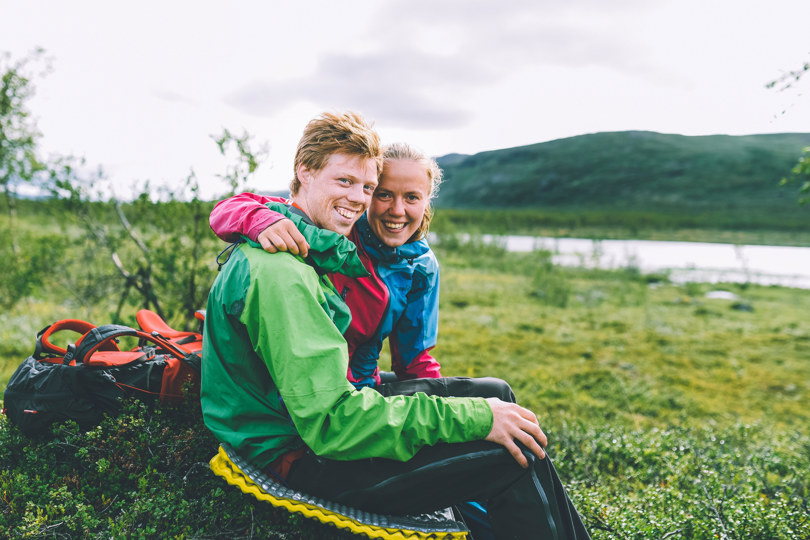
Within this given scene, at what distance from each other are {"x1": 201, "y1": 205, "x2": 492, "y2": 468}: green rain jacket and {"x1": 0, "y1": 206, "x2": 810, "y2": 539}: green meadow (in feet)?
2.00

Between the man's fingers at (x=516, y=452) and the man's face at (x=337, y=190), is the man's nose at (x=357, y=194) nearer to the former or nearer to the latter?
the man's face at (x=337, y=190)

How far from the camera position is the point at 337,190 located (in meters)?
2.32

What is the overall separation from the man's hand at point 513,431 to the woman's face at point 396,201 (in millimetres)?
1294

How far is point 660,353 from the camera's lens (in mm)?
11195

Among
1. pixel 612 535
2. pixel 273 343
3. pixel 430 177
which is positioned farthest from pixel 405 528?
pixel 430 177

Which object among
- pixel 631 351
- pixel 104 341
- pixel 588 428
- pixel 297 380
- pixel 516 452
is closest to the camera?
pixel 297 380

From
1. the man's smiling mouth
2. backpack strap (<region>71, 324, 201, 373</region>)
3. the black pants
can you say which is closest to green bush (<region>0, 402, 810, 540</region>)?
backpack strap (<region>71, 324, 201, 373</region>)

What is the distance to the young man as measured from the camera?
1766mm

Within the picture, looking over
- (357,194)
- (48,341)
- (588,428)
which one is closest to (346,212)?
(357,194)

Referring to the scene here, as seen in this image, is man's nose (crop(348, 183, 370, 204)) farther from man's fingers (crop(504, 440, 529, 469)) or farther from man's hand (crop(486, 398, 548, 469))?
man's fingers (crop(504, 440, 529, 469))

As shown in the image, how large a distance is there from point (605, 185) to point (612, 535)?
7350 inches

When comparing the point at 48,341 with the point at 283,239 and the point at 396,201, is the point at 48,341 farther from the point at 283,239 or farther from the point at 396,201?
the point at 396,201

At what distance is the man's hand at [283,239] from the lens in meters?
1.92

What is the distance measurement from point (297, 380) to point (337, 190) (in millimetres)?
967
